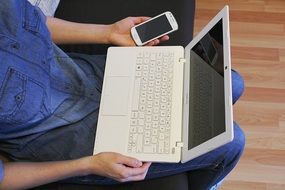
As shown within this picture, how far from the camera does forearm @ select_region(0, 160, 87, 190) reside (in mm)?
829

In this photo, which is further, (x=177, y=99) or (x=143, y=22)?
(x=143, y=22)

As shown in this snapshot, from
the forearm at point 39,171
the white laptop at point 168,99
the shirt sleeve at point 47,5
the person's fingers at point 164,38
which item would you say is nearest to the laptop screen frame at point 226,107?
the white laptop at point 168,99

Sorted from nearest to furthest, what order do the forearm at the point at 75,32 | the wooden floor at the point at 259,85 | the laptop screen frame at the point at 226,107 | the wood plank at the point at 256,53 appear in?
the laptop screen frame at the point at 226,107
the forearm at the point at 75,32
the wooden floor at the point at 259,85
the wood plank at the point at 256,53

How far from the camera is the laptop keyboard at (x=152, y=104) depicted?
2.98 ft

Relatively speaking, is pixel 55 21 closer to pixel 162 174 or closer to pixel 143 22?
pixel 143 22

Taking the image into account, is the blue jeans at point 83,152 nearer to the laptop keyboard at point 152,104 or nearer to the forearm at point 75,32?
the laptop keyboard at point 152,104

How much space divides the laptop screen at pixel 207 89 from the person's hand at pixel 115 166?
14 centimetres

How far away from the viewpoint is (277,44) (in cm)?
163

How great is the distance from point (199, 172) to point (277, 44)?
898mm

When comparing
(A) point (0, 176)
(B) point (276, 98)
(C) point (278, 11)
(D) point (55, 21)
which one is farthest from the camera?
(C) point (278, 11)

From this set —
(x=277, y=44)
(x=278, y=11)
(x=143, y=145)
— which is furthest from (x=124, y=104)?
(x=278, y=11)

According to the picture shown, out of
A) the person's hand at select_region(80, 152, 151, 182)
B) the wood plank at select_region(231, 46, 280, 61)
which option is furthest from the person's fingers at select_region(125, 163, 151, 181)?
the wood plank at select_region(231, 46, 280, 61)

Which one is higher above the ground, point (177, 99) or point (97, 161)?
point (177, 99)

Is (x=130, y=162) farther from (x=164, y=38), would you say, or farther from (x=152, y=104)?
(x=164, y=38)
